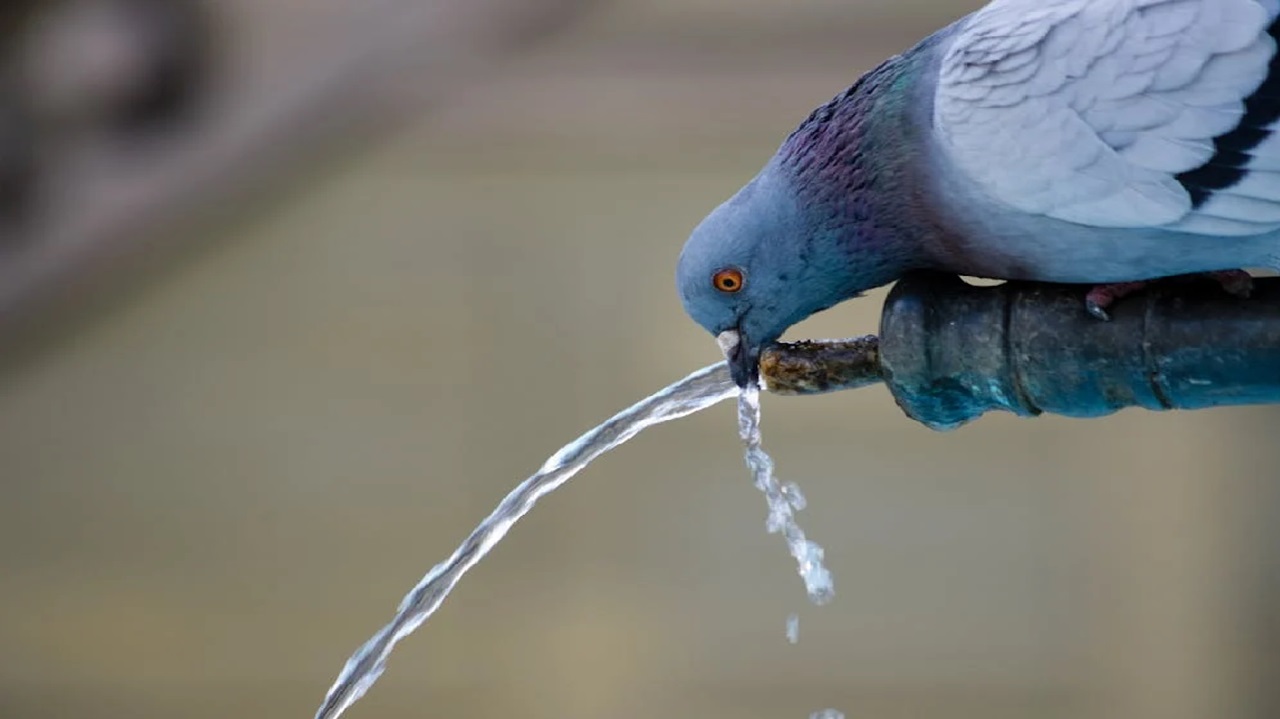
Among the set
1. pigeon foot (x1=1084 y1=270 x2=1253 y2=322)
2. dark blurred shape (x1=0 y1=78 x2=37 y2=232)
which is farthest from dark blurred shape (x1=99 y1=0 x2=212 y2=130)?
pigeon foot (x1=1084 y1=270 x2=1253 y2=322)

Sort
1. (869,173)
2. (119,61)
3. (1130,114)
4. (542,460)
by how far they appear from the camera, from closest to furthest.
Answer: (1130,114) → (869,173) → (119,61) → (542,460)

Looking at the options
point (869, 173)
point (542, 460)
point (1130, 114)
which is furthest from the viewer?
point (542, 460)

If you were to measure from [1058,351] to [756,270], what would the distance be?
30cm

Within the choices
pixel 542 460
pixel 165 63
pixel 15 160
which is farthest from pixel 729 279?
pixel 15 160

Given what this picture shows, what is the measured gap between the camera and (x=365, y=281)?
342 cm

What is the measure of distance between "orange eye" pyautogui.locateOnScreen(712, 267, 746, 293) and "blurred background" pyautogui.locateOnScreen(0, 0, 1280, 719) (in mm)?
1961

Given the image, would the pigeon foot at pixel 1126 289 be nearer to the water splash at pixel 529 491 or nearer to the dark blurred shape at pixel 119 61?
the water splash at pixel 529 491

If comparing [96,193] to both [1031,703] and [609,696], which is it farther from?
[1031,703]

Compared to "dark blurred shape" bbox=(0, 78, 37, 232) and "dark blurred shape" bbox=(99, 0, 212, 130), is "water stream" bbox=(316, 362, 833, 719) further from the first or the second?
"dark blurred shape" bbox=(0, 78, 37, 232)

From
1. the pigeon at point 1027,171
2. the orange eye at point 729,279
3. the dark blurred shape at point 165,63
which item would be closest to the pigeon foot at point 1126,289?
the pigeon at point 1027,171

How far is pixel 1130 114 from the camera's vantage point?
110 centimetres

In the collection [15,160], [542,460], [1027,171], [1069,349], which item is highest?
[15,160]

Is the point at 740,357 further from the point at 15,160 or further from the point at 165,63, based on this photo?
the point at 15,160

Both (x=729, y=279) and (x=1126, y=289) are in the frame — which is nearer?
(x=1126, y=289)
